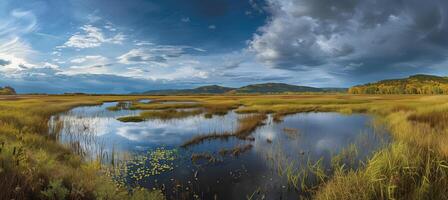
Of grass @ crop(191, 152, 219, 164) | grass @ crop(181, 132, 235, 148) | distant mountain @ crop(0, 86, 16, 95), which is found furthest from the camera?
distant mountain @ crop(0, 86, 16, 95)

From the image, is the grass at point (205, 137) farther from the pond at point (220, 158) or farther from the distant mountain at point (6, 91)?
the distant mountain at point (6, 91)

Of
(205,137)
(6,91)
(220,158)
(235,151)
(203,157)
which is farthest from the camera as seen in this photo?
(6,91)

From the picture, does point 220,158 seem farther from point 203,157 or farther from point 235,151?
point 235,151

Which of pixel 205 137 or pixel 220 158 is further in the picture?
pixel 205 137

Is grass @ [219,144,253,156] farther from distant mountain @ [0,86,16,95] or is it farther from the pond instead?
distant mountain @ [0,86,16,95]

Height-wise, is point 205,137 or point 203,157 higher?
point 205,137

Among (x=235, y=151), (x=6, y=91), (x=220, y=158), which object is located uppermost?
(x=6, y=91)

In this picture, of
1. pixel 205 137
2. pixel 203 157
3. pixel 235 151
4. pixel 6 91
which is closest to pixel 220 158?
pixel 203 157

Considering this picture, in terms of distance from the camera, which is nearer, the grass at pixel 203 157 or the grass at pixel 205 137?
→ the grass at pixel 203 157

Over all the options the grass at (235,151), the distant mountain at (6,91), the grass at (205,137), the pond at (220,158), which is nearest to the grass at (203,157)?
the pond at (220,158)

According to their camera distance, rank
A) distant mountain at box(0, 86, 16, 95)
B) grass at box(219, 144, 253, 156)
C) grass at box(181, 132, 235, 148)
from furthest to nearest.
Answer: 1. distant mountain at box(0, 86, 16, 95)
2. grass at box(181, 132, 235, 148)
3. grass at box(219, 144, 253, 156)

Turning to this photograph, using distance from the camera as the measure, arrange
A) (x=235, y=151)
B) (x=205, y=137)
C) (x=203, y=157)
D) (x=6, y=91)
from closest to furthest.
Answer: (x=203, y=157) < (x=235, y=151) < (x=205, y=137) < (x=6, y=91)

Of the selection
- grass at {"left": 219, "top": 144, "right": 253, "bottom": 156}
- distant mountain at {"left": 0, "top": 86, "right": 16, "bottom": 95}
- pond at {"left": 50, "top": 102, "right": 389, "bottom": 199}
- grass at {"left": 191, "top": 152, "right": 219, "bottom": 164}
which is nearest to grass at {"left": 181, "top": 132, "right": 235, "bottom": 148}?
pond at {"left": 50, "top": 102, "right": 389, "bottom": 199}

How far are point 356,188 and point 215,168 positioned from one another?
21.6 feet
